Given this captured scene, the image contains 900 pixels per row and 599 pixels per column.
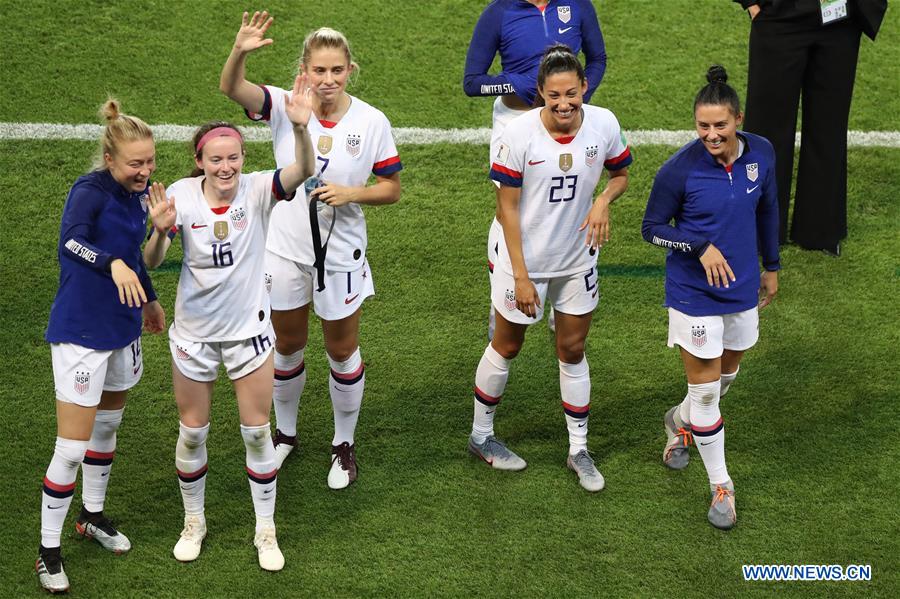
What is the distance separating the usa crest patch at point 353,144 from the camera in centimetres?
538

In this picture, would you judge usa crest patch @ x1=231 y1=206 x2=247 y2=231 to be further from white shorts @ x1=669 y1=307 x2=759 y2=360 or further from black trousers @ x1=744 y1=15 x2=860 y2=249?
black trousers @ x1=744 y1=15 x2=860 y2=249

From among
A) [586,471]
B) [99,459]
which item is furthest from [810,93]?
[99,459]

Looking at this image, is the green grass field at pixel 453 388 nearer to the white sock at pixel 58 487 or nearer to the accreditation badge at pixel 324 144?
the white sock at pixel 58 487

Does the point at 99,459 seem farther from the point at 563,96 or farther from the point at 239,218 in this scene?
the point at 563,96

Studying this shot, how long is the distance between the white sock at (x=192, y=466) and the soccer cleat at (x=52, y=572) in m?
0.57

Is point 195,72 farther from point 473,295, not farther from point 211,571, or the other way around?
point 211,571

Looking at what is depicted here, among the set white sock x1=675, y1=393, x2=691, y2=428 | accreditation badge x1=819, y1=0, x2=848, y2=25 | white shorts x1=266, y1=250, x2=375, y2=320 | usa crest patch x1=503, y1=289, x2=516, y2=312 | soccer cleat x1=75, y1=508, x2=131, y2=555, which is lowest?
soccer cleat x1=75, y1=508, x2=131, y2=555

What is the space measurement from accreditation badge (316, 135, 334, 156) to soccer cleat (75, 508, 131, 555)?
6.10 feet

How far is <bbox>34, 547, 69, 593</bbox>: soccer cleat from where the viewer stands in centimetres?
519

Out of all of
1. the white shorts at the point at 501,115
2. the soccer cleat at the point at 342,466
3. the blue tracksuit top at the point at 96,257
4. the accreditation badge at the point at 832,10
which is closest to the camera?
the blue tracksuit top at the point at 96,257

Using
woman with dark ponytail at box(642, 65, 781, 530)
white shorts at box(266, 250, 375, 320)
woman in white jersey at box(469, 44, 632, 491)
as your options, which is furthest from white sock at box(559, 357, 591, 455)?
white shorts at box(266, 250, 375, 320)

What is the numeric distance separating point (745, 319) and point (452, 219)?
2.94 metres

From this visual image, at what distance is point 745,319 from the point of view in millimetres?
5504

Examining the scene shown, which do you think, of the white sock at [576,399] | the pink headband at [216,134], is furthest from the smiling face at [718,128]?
the pink headband at [216,134]
